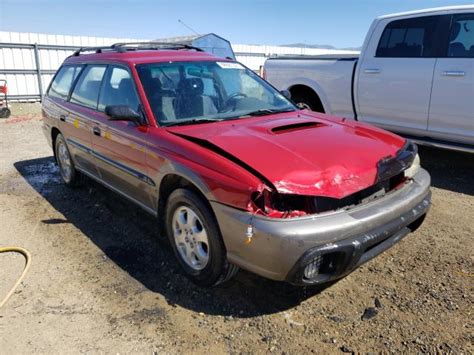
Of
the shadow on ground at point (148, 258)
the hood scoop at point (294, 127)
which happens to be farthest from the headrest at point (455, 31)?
the shadow on ground at point (148, 258)

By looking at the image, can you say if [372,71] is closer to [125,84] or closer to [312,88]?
[312,88]

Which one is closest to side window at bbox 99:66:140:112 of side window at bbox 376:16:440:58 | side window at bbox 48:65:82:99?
side window at bbox 48:65:82:99

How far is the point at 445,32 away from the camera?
17.4 ft

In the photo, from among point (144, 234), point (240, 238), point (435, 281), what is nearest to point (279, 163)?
point (240, 238)

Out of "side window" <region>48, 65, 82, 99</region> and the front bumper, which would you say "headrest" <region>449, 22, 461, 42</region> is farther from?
"side window" <region>48, 65, 82, 99</region>

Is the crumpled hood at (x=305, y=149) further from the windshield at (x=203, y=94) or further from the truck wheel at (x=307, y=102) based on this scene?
the truck wheel at (x=307, y=102)

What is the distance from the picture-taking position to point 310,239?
2.50 metres

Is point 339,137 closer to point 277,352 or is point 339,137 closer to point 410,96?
point 277,352

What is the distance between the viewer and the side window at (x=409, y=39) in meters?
5.45

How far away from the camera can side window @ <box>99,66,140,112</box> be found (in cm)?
380

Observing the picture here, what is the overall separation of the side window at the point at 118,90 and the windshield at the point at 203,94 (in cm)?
15

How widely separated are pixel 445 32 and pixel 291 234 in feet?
13.9

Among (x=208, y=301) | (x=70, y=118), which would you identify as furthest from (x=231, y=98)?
(x=70, y=118)

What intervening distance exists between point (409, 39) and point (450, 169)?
6.14 ft
